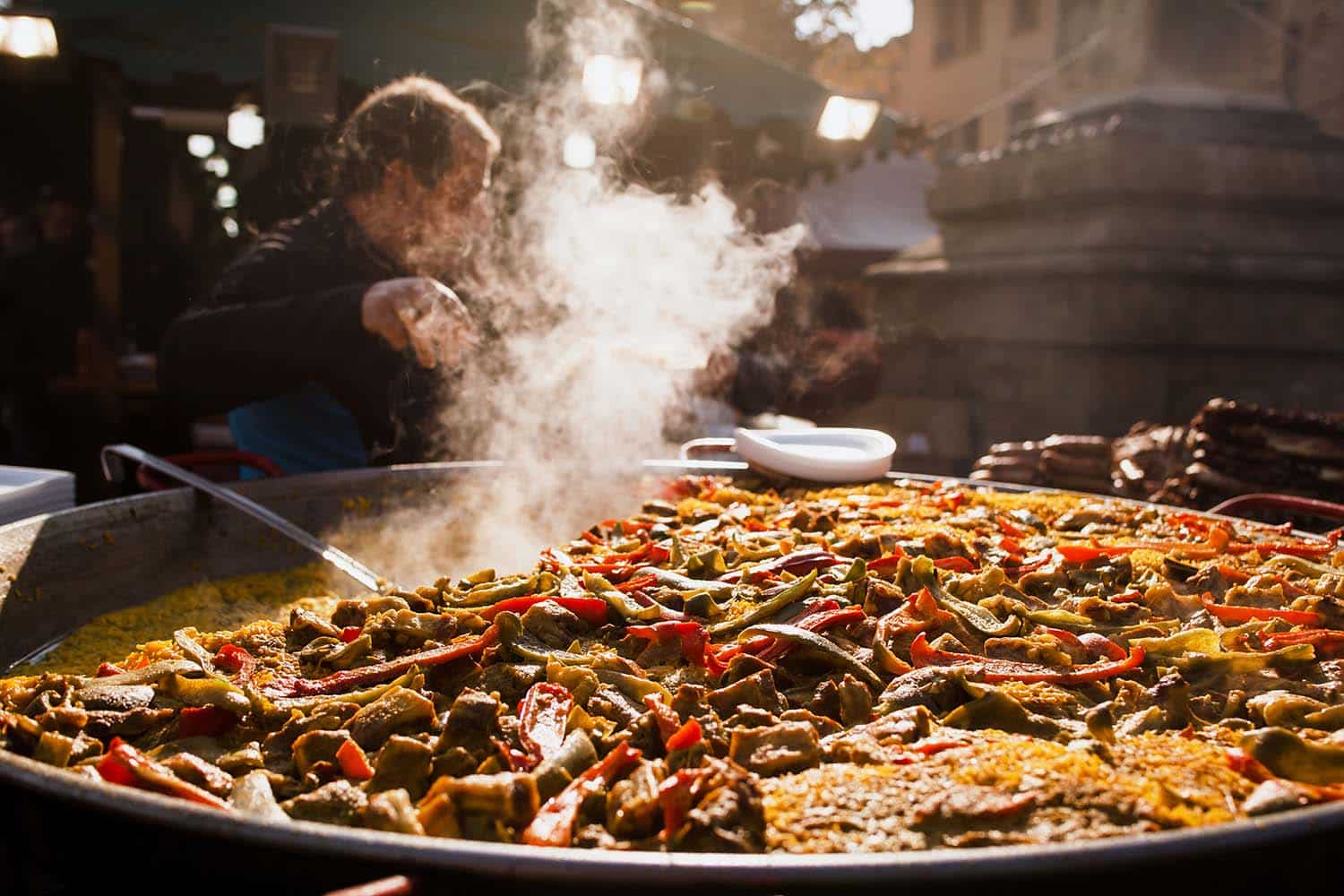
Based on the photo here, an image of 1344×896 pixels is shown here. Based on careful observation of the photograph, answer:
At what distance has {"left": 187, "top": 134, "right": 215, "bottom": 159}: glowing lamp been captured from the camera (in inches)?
547

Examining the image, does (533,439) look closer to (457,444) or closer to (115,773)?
(457,444)

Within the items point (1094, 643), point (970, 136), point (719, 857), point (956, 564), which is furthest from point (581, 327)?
point (970, 136)

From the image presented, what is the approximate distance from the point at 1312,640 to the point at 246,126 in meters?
10.5

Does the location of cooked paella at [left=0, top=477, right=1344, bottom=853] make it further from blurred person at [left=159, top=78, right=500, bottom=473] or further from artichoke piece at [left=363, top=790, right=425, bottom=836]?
blurred person at [left=159, top=78, right=500, bottom=473]

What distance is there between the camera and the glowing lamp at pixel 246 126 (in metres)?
9.53

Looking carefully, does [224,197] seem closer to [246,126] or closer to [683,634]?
[246,126]

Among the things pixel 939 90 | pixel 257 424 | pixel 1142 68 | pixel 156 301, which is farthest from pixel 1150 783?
pixel 939 90

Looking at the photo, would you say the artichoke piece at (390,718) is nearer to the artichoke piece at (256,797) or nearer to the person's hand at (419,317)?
the artichoke piece at (256,797)


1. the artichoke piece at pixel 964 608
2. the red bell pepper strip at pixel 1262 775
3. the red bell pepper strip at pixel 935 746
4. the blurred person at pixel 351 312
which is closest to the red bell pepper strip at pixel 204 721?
the red bell pepper strip at pixel 935 746

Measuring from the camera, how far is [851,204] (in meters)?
18.3

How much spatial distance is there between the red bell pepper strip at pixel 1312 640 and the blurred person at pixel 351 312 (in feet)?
8.94

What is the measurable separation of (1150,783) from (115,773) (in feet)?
4.94

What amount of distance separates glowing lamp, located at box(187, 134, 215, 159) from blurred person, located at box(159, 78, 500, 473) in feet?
35.2

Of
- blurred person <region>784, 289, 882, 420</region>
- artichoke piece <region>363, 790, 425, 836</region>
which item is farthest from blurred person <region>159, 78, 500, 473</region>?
blurred person <region>784, 289, 882, 420</region>
